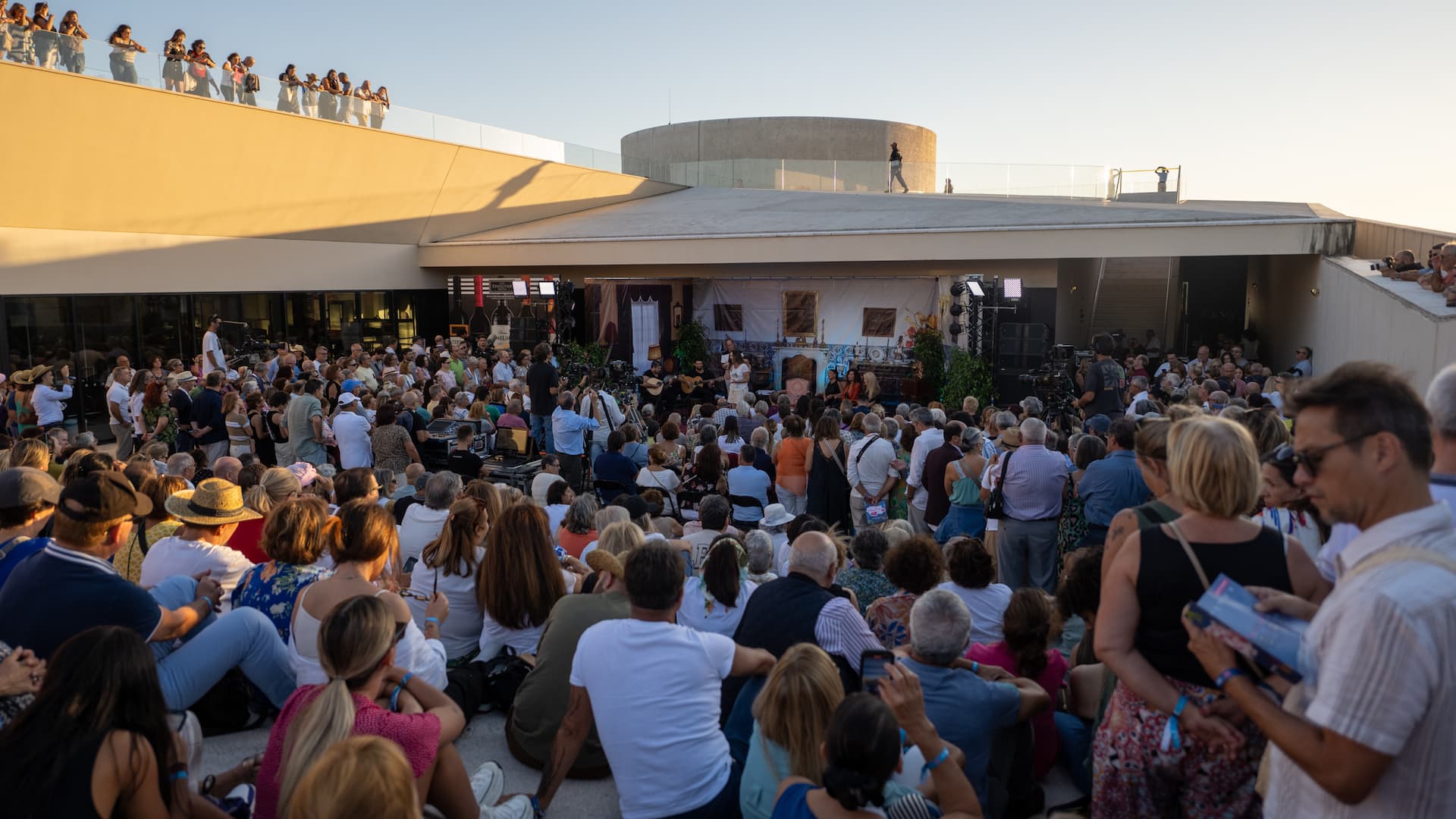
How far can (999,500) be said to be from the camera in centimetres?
614

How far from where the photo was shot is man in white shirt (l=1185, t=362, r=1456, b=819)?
1.56 metres

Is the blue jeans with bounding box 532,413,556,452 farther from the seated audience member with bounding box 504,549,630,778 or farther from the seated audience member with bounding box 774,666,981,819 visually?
the seated audience member with bounding box 774,666,981,819

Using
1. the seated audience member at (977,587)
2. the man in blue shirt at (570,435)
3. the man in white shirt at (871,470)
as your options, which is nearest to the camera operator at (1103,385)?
the man in white shirt at (871,470)

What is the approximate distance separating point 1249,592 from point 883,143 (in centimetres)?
3631

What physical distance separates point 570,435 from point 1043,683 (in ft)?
23.7

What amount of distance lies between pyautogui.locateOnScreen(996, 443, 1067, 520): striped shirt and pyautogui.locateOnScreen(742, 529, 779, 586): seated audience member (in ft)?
7.04

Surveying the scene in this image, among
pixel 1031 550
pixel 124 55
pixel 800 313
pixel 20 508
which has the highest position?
pixel 124 55

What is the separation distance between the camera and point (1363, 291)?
1198 centimetres

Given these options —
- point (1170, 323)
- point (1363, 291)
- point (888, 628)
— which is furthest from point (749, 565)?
point (1170, 323)

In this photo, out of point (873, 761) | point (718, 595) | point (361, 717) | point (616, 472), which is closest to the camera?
point (873, 761)

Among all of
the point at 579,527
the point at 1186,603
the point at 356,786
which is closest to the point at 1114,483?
the point at 579,527

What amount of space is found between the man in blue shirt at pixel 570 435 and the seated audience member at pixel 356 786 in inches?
316

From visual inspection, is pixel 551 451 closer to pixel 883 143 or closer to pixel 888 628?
pixel 888 628

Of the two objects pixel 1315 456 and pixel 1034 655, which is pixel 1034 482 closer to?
pixel 1034 655
